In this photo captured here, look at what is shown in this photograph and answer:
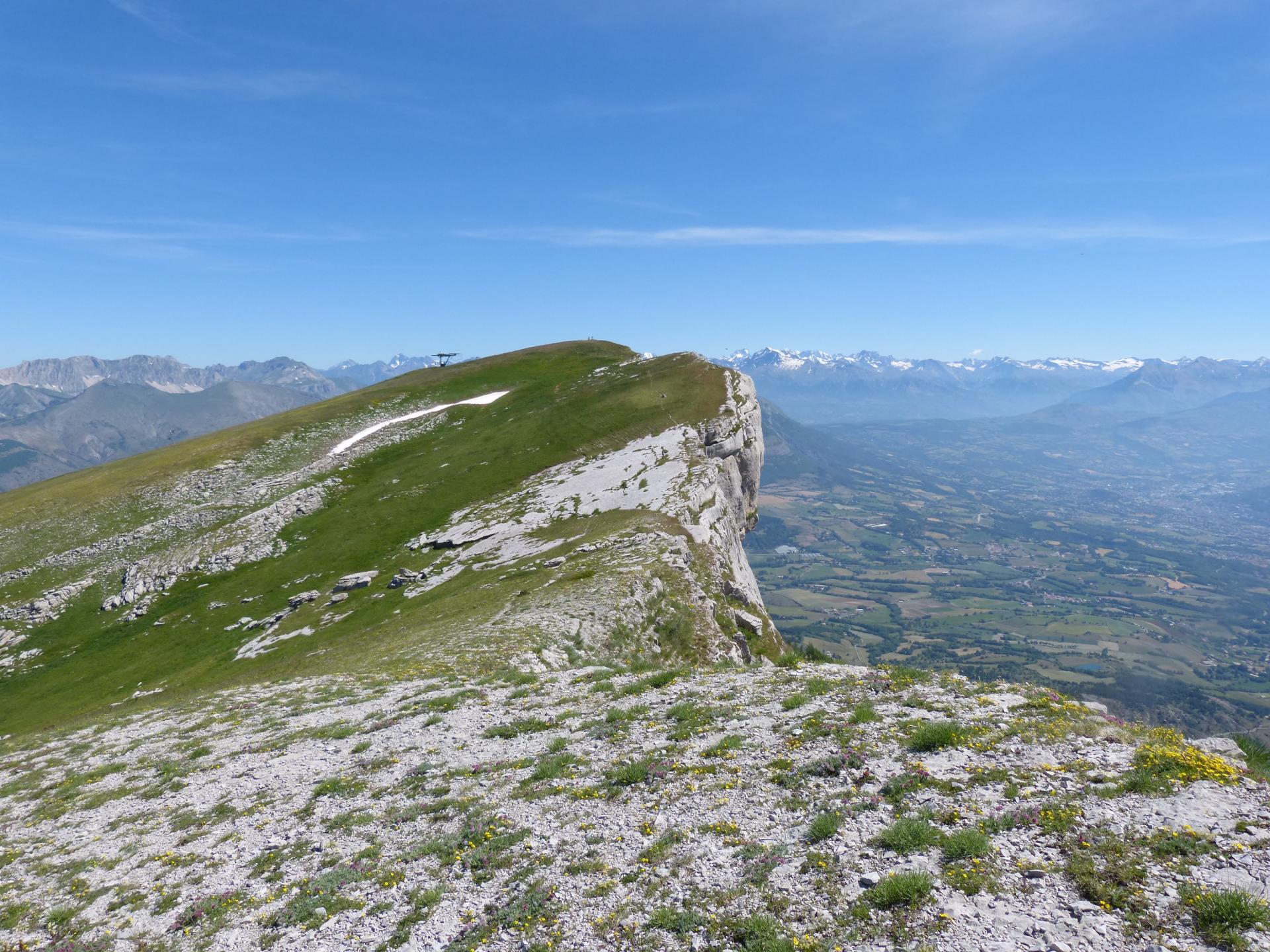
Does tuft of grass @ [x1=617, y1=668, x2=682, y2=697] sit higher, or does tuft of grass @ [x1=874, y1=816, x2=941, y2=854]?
tuft of grass @ [x1=874, y1=816, x2=941, y2=854]

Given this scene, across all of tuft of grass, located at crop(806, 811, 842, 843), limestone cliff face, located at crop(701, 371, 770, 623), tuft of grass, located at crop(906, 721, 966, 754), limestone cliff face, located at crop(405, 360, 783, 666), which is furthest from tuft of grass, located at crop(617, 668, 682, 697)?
limestone cliff face, located at crop(701, 371, 770, 623)

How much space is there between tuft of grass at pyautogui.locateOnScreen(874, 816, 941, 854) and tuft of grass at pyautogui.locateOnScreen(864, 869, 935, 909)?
979 mm

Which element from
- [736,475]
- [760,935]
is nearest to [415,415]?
[736,475]

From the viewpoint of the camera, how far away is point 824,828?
13.8 meters

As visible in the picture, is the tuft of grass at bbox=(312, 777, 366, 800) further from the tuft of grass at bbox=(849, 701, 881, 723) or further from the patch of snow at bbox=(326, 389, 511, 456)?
the patch of snow at bbox=(326, 389, 511, 456)

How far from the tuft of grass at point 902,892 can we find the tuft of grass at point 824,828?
200cm

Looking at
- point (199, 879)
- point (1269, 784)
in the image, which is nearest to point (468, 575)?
point (199, 879)

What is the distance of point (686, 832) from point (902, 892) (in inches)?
210

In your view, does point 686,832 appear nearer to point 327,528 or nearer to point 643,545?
point 643,545

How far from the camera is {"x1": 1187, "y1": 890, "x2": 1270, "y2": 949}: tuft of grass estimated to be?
9078 millimetres

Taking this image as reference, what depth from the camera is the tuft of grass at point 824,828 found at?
1373cm

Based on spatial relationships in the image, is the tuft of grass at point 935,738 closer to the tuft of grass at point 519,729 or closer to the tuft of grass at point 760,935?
the tuft of grass at point 760,935

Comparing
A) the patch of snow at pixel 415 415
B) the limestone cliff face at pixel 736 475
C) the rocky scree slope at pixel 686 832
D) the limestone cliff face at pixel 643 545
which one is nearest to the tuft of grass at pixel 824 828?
the rocky scree slope at pixel 686 832

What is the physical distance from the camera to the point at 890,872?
476 inches
